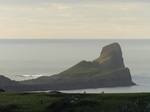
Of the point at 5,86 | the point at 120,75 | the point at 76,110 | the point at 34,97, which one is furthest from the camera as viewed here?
the point at 120,75

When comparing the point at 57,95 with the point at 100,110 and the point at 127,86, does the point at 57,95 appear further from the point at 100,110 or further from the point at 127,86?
the point at 127,86

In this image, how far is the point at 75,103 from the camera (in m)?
57.4

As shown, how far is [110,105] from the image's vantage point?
56.4 meters

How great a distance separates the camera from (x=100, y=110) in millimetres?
54906

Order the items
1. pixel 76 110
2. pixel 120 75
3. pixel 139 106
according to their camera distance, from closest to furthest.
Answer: pixel 76 110, pixel 139 106, pixel 120 75

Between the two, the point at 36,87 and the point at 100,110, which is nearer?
the point at 100,110

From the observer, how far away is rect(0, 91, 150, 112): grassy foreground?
55.2 m

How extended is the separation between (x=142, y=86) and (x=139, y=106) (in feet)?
405

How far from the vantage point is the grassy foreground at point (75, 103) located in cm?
5524

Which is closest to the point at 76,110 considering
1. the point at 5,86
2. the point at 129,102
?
the point at 129,102

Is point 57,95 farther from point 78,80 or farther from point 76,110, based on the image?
point 78,80

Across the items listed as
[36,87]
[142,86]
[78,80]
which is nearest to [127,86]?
[142,86]

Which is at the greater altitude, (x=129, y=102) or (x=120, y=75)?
(x=120, y=75)

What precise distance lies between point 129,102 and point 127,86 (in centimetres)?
12671
